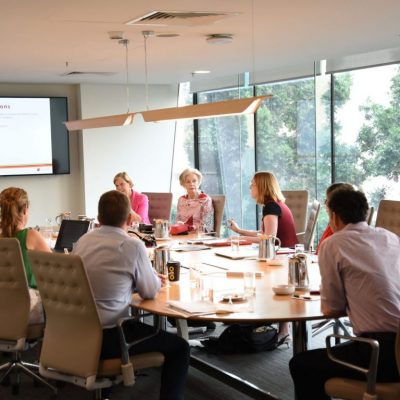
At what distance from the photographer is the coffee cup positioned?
4551 mm

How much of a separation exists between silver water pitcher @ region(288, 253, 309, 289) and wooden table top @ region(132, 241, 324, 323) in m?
0.09

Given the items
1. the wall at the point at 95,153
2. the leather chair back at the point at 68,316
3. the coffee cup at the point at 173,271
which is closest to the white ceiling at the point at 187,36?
the wall at the point at 95,153

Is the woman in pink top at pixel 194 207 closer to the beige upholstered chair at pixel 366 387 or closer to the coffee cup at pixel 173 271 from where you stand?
the coffee cup at pixel 173 271

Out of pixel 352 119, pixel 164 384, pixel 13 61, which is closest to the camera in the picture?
pixel 164 384

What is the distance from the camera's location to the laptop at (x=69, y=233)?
6.02 metres

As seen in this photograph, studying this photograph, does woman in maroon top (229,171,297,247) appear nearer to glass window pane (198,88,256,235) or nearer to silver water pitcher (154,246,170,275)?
silver water pitcher (154,246,170,275)

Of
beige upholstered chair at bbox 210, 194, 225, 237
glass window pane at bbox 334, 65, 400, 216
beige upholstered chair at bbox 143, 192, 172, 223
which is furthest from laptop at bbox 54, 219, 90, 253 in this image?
glass window pane at bbox 334, 65, 400, 216

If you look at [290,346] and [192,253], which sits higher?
[192,253]

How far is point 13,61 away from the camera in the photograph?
8.19m

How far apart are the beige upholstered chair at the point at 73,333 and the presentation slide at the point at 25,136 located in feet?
22.6

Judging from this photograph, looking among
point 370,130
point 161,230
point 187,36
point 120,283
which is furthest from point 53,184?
point 120,283

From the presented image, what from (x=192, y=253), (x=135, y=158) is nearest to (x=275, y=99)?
(x=135, y=158)

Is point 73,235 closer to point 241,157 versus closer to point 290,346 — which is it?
point 290,346

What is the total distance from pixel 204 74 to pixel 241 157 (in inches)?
65.3
